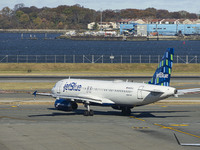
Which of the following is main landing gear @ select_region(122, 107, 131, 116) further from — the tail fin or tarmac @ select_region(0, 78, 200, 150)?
the tail fin

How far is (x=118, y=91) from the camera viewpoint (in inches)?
2295

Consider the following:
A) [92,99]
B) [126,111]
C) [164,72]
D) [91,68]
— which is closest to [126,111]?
[126,111]

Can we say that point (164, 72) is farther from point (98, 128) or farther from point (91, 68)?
point (91, 68)

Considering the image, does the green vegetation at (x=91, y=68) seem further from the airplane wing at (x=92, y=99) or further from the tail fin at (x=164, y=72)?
the tail fin at (x=164, y=72)

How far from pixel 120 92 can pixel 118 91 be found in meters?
0.36

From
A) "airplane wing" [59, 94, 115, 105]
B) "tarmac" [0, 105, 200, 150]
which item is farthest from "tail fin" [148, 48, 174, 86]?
"airplane wing" [59, 94, 115, 105]

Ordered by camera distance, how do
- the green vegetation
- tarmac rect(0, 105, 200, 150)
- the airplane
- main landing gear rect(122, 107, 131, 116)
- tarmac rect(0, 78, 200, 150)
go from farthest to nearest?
1. the green vegetation
2. main landing gear rect(122, 107, 131, 116)
3. the airplane
4. tarmac rect(0, 78, 200, 150)
5. tarmac rect(0, 105, 200, 150)

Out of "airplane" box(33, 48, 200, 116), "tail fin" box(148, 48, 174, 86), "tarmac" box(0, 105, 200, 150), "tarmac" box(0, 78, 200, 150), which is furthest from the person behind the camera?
"tail fin" box(148, 48, 174, 86)

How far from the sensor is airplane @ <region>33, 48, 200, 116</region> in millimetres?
55594

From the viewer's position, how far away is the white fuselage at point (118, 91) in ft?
181

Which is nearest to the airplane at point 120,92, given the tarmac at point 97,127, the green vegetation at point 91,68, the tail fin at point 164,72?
the tail fin at point 164,72

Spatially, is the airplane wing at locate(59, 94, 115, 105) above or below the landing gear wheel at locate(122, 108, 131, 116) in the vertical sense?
above

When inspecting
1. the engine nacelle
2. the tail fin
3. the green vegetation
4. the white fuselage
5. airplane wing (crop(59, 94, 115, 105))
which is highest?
the tail fin

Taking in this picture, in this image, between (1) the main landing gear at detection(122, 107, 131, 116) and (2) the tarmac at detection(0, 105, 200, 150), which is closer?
(2) the tarmac at detection(0, 105, 200, 150)
